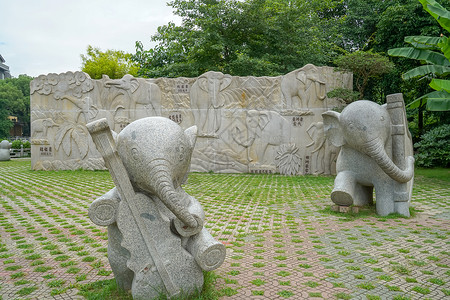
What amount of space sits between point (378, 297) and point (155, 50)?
20396mm

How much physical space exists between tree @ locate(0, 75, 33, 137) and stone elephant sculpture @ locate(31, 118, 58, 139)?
2448cm

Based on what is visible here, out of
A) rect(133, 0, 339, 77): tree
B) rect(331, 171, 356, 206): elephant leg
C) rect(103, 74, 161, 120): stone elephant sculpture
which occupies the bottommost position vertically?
rect(331, 171, 356, 206): elephant leg

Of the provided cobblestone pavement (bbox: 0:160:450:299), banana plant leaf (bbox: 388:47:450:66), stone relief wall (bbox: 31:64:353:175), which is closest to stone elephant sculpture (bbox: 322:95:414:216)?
cobblestone pavement (bbox: 0:160:450:299)

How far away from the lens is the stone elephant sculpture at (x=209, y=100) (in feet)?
43.5

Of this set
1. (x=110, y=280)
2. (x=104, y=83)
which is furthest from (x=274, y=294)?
(x=104, y=83)

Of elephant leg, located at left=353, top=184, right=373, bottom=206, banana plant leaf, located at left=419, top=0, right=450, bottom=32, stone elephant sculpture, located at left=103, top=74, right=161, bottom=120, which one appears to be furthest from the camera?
stone elephant sculpture, located at left=103, top=74, right=161, bottom=120

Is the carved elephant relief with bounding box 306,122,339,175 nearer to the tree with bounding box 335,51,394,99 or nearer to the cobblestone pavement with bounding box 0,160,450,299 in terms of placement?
the tree with bounding box 335,51,394,99

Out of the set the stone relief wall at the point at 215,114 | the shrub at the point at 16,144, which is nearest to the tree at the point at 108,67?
the shrub at the point at 16,144

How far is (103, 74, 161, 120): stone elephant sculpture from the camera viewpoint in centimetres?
1362

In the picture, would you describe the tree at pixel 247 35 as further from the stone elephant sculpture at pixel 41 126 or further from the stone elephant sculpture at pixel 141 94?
the stone elephant sculpture at pixel 41 126

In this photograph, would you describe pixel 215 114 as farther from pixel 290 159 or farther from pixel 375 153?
pixel 375 153

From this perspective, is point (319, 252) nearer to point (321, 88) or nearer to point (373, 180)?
point (373, 180)

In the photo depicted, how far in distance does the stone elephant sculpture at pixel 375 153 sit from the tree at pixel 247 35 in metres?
9.39

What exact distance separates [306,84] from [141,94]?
655 centimetres
